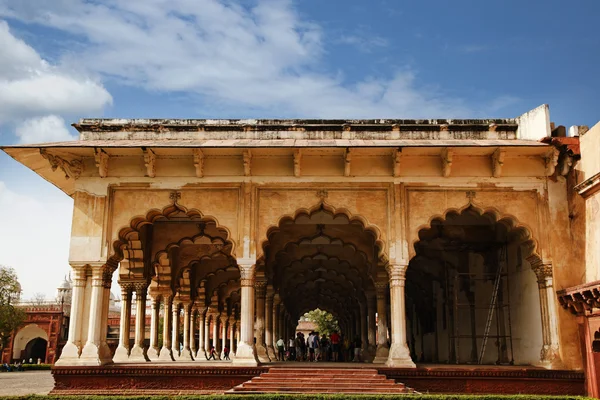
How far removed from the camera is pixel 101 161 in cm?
1385

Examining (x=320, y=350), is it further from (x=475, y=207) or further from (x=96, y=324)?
(x=96, y=324)

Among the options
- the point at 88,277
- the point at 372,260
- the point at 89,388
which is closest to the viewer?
the point at 89,388

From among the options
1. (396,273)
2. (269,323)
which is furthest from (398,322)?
(269,323)

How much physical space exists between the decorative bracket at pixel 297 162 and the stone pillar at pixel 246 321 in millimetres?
2216

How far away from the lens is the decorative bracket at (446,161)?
13.6 metres

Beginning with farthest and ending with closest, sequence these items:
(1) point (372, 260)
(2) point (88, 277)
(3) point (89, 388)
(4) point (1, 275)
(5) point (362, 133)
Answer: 1. (4) point (1, 275)
2. (1) point (372, 260)
3. (5) point (362, 133)
4. (2) point (88, 277)
5. (3) point (89, 388)

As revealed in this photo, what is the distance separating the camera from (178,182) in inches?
556

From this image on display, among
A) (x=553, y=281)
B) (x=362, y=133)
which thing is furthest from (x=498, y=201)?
(x=362, y=133)

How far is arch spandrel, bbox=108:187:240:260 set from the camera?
13969 millimetres

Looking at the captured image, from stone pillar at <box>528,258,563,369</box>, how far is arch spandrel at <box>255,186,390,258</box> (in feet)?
11.3

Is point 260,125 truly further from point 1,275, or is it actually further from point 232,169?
point 1,275

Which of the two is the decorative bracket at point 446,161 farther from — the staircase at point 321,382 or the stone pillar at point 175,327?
the stone pillar at point 175,327

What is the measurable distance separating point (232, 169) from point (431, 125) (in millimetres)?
4613

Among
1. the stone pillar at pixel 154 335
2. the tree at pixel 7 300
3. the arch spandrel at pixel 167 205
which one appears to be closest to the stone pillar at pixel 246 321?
the arch spandrel at pixel 167 205
